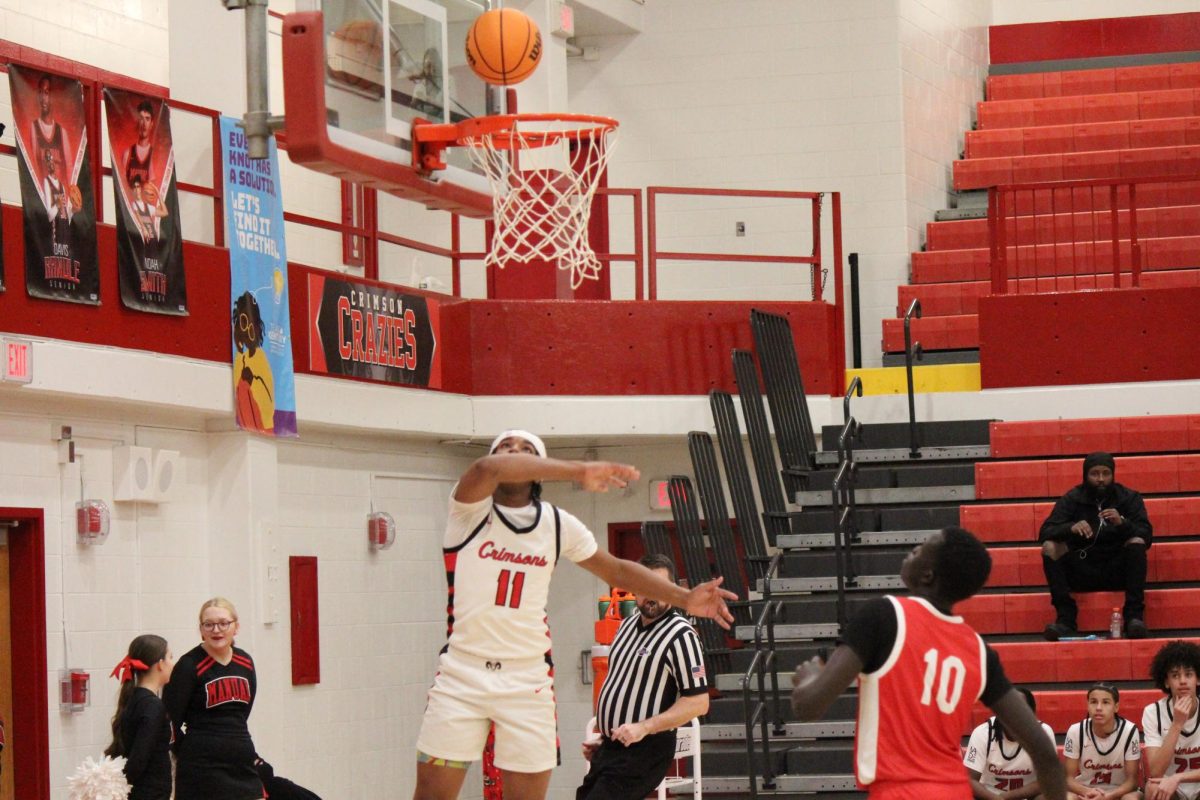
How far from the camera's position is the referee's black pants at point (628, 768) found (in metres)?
8.23

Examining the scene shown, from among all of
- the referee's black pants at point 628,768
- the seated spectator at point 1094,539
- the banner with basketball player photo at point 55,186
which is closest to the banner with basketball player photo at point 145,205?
the banner with basketball player photo at point 55,186

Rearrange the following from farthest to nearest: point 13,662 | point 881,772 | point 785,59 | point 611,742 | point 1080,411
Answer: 1. point 785,59
2. point 1080,411
3. point 13,662
4. point 611,742
5. point 881,772

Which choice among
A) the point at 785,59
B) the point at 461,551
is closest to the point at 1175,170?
the point at 785,59

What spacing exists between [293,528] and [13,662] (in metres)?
2.77

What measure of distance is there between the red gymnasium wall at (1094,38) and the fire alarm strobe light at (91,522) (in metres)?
12.4

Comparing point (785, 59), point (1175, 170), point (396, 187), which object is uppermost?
point (785, 59)

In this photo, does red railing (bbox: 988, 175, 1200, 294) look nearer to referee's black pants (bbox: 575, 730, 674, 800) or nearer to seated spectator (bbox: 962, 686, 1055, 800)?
seated spectator (bbox: 962, 686, 1055, 800)

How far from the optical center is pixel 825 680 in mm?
4918

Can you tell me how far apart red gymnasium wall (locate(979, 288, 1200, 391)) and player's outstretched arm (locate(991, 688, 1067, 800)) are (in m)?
9.91

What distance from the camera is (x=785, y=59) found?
17.5 m

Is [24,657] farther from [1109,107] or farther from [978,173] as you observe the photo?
[1109,107]

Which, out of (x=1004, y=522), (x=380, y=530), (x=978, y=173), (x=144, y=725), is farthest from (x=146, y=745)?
(x=978, y=173)

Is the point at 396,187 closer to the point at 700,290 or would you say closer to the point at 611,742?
the point at 611,742

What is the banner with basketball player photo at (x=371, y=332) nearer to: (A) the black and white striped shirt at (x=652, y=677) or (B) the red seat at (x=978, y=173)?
(A) the black and white striped shirt at (x=652, y=677)
